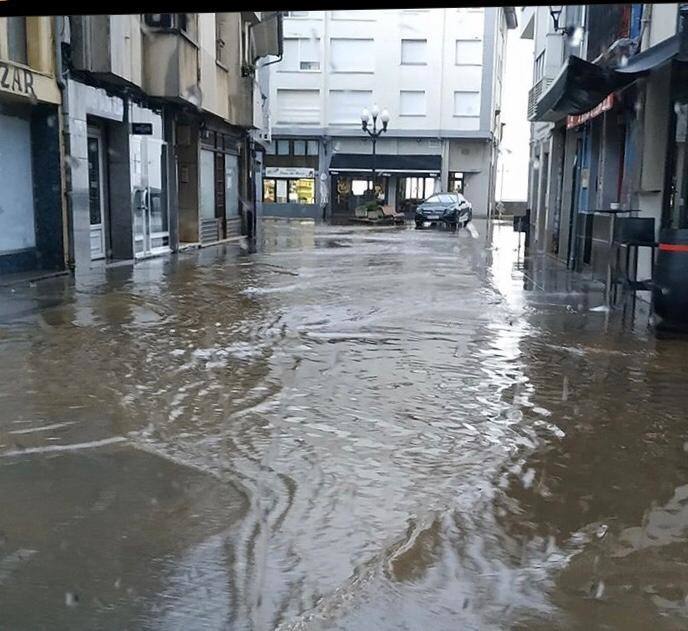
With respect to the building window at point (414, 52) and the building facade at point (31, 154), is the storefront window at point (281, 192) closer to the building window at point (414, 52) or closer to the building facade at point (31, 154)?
the building window at point (414, 52)

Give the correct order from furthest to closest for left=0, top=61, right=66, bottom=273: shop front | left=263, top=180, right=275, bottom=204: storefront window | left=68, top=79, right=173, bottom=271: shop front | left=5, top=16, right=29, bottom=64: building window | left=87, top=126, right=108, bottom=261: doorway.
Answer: left=263, top=180, right=275, bottom=204: storefront window, left=87, top=126, right=108, bottom=261: doorway, left=68, top=79, right=173, bottom=271: shop front, left=0, top=61, right=66, bottom=273: shop front, left=5, top=16, right=29, bottom=64: building window

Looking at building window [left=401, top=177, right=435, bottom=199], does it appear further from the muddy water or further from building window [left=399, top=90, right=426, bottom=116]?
the muddy water

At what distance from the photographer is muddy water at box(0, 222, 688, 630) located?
123 inches

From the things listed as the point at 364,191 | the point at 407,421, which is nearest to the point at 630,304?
the point at 407,421

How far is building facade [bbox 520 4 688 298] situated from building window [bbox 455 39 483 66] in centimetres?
2783

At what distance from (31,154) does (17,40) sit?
1.84 meters

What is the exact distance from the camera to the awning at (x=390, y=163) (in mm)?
49312

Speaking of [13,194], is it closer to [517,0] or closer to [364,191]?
[517,0]

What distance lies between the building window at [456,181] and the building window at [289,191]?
8.81 metres

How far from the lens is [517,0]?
272cm

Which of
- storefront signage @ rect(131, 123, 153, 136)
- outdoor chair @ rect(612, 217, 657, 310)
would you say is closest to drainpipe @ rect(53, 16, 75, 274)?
storefront signage @ rect(131, 123, 153, 136)

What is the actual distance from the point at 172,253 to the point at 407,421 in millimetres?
14094

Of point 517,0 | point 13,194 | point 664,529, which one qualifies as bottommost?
point 664,529

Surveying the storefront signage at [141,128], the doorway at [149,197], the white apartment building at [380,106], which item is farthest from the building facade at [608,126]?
the white apartment building at [380,106]
